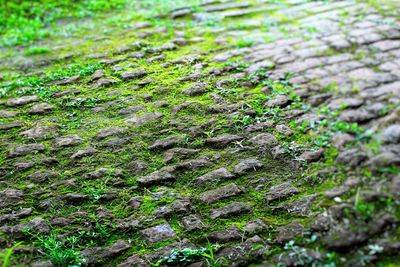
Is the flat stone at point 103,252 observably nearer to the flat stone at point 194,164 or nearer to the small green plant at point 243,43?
the flat stone at point 194,164

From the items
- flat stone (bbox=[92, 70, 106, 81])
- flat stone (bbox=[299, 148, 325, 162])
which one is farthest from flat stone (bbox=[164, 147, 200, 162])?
flat stone (bbox=[92, 70, 106, 81])

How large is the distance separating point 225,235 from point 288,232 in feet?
1.30

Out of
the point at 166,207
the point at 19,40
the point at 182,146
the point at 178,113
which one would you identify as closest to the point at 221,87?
the point at 178,113

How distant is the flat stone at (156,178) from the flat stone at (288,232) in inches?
35.0

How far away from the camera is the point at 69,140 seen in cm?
352

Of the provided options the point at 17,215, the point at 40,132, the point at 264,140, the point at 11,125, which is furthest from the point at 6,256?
the point at 264,140

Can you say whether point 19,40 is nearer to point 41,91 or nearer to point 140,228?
point 41,91

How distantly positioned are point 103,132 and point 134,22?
2891 mm

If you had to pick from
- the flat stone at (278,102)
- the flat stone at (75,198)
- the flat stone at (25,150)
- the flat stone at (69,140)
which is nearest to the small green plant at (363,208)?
the flat stone at (278,102)

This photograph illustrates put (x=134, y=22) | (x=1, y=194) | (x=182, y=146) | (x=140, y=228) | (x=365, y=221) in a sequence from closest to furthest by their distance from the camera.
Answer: (x=365, y=221) < (x=140, y=228) < (x=1, y=194) < (x=182, y=146) < (x=134, y=22)

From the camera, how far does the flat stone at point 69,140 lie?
137 inches

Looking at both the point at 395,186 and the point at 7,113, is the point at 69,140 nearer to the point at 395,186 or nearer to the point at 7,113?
the point at 7,113

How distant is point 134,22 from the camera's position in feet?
19.8

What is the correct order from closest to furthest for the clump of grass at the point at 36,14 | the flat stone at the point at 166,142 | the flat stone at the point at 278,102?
the flat stone at the point at 166,142 < the flat stone at the point at 278,102 < the clump of grass at the point at 36,14
